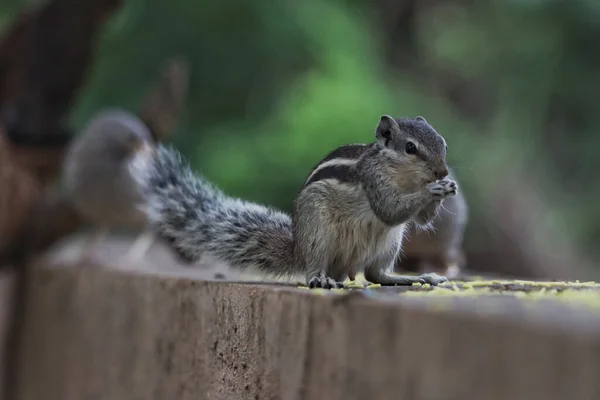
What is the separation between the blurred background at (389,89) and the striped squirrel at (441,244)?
4.44ft

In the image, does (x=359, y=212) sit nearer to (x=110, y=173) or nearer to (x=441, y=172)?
(x=441, y=172)

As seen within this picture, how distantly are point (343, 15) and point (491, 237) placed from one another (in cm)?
168

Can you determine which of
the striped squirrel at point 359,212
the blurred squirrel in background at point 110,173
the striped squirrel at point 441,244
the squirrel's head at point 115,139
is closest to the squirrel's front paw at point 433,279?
the striped squirrel at point 359,212

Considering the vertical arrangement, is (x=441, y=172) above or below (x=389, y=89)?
below

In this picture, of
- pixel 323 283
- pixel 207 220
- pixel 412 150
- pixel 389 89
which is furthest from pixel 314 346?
pixel 389 89

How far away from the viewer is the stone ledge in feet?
2.93

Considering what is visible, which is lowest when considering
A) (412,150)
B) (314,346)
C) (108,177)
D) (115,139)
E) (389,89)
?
(314,346)

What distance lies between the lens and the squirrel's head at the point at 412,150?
1.72 meters

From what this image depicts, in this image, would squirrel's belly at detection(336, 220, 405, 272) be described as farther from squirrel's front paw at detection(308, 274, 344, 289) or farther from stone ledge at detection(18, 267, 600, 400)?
stone ledge at detection(18, 267, 600, 400)

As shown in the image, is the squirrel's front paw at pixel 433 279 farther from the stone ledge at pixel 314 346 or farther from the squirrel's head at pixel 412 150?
the stone ledge at pixel 314 346

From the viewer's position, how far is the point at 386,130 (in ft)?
5.82

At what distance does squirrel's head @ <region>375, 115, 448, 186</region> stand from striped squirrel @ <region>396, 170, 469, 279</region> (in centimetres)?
72

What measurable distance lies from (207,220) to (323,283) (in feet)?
1.55

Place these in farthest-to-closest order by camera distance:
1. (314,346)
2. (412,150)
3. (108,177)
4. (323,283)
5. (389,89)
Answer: (389,89)
(108,177)
(412,150)
(323,283)
(314,346)
